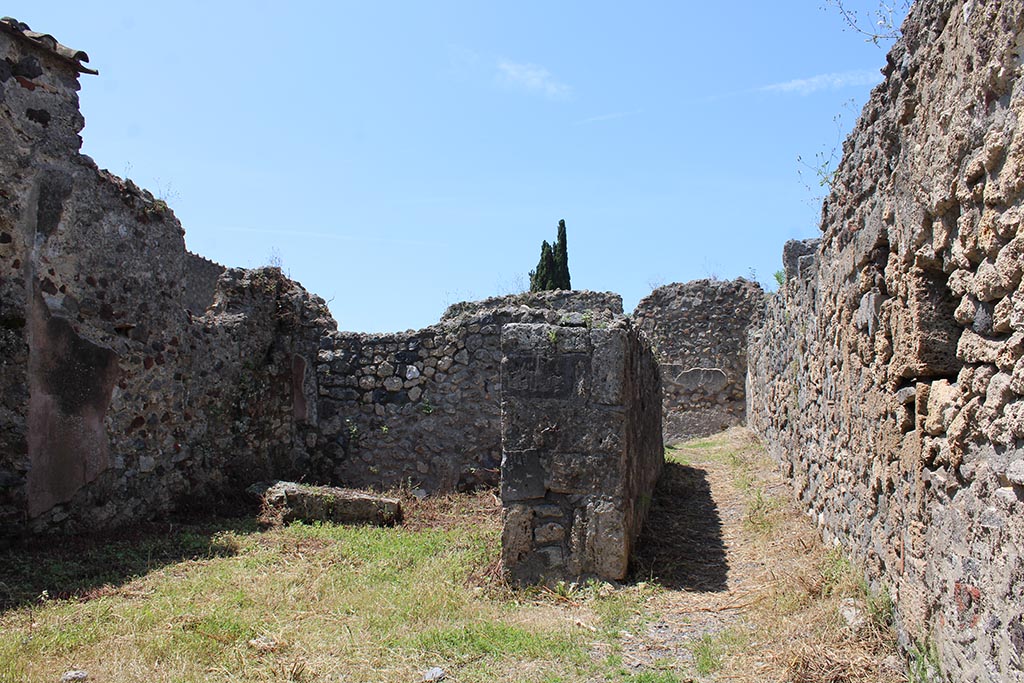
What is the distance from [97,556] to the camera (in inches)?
234

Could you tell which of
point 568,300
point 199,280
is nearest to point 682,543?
point 568,300

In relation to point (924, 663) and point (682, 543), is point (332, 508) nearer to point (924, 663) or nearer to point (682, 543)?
point (682, 543)

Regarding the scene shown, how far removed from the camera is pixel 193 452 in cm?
820

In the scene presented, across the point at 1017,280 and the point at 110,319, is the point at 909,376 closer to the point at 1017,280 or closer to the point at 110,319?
the point at 1017,280

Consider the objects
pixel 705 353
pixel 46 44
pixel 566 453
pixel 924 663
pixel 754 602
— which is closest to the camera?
pixel 924 663

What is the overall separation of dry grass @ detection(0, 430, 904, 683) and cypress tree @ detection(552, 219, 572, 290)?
15.0 meters

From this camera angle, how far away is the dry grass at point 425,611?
3859 mm

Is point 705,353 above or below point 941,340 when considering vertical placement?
above

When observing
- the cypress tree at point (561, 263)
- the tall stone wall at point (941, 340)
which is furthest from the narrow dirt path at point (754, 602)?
the cypress tree at point (561, 263)

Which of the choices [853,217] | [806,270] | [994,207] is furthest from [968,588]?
[806,270]

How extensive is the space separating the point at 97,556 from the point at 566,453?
3.62 m

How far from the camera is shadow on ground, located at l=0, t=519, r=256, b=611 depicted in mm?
5082

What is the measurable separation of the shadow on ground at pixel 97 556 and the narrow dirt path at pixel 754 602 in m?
3.46

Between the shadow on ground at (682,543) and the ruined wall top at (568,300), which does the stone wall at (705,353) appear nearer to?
the ruined wall top at (568,300)
